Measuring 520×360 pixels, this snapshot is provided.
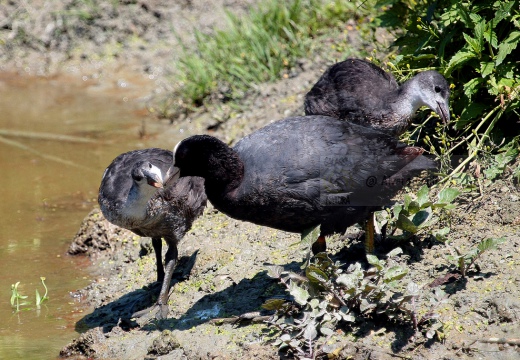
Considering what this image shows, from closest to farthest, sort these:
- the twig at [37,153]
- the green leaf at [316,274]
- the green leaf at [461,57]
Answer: the green leaf at [316,274] → the green leaf at [461,57] → the twig at [37,153]

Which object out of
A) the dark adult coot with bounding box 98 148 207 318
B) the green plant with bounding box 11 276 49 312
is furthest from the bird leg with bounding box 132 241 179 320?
the green plant with bounding box 11 276 49 312

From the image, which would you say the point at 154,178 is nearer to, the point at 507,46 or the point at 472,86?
the point at 472,86

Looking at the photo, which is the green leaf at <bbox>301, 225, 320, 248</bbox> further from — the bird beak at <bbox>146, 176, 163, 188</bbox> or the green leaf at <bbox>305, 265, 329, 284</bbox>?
the bird beak at <bbox>146, 176, 163, 188</bbox>

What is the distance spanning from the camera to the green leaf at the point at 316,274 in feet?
15.0

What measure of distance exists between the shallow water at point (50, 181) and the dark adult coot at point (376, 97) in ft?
8.06

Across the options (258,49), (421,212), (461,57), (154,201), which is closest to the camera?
(421,212)

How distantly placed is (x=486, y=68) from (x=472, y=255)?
1.62 metres

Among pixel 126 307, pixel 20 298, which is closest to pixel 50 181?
pixel 20 298

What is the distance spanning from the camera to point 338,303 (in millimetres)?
4562

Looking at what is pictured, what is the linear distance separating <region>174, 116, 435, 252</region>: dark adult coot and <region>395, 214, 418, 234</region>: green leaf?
0.15 metres

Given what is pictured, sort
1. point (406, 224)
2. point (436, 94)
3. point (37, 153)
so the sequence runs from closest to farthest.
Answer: point (406, 224) → point (436, 94) → point (37, 153)

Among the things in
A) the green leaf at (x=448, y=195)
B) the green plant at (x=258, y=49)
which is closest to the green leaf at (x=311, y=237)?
the green leaf at (x=448, y=195)

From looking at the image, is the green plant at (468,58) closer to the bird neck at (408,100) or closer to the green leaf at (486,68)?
the green leaf at (486,68)

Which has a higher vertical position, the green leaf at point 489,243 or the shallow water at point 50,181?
the green leaf at point 489,243
